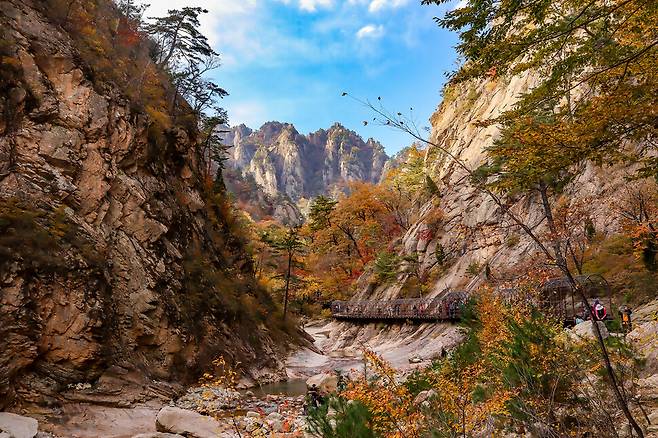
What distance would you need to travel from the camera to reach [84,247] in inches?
556

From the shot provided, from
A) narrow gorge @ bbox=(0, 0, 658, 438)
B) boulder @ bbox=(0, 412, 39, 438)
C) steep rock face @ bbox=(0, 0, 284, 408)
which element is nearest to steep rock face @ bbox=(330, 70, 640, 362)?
narrow gorge @ bbox=(0, 0, 658, 438)

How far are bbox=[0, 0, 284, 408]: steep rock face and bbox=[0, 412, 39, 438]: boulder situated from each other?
2.66 feet

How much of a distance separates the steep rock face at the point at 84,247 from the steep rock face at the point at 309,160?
472 ft

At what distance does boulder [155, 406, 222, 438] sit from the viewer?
399 inches

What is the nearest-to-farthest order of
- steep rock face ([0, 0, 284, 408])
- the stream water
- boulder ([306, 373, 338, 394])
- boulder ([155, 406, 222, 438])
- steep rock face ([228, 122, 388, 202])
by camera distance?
boulder ([155, 406, 222, 438]), steep rock face ([0, 0, 284, 408]), boulder ([306, 373, 338, 394]), the stream water, steep rock face ([228, 122, 388, 202])

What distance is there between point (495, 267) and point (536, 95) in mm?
18540

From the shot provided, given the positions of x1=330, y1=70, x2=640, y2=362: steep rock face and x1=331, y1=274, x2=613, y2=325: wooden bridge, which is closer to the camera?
x1=331, y1=274, x2=613, y2=325: wooden bridge

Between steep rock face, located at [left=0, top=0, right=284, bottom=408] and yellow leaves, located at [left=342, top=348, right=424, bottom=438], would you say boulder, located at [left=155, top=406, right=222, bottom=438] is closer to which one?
steep rock face, located at [left=0, top=0, right=284, bottom=408]

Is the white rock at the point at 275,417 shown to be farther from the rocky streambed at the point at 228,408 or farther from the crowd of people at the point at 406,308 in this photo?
the crowd of people at the point at 406,308

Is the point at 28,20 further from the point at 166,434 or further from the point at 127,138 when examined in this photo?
the point at 166,434

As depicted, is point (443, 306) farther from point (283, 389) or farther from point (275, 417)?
point (275, 417)

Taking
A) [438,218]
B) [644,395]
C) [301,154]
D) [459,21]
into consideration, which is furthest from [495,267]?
[301,154]

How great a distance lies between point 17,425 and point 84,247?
20.4 feet

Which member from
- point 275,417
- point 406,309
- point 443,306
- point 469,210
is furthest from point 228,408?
point 469,210
